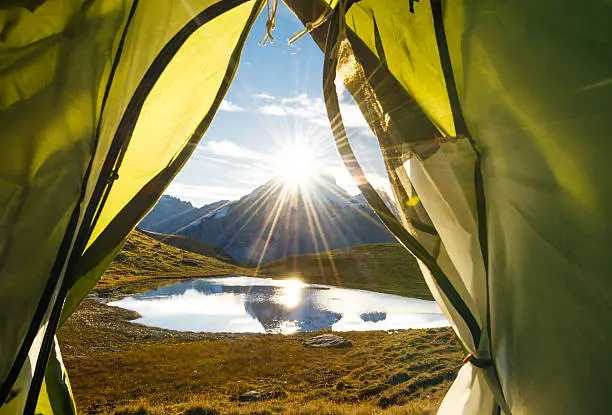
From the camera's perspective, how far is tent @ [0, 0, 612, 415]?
162cm

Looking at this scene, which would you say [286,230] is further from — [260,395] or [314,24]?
[314,24]

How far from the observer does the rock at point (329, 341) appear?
79.4 feet

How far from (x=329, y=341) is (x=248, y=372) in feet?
29.4

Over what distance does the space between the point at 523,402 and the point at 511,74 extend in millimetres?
1625

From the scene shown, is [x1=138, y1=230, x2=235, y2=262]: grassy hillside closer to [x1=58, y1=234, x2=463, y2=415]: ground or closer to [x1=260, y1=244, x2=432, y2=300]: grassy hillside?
[x1=260, y1=244, x2=432, y2=300]: grassy hillside

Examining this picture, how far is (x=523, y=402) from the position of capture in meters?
1.77

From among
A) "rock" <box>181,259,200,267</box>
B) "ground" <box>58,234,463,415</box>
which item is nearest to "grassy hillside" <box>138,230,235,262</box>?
"rock" <box>181,259,200,267</box>

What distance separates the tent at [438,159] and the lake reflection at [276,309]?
3308 centimetres

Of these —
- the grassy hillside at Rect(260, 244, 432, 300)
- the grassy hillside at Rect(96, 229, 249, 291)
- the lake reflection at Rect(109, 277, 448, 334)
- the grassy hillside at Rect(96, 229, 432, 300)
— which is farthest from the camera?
the grassy hillside at Rect(96, 229, 249, 291)

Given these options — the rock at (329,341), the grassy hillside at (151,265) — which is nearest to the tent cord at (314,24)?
the rock at (329,341)

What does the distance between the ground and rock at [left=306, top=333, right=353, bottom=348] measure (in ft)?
2.85

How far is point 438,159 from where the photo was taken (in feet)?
6.84

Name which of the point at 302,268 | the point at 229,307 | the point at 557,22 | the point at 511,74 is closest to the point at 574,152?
the point at 511,74

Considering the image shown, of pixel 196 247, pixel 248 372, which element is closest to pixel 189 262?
pixel 196 247
